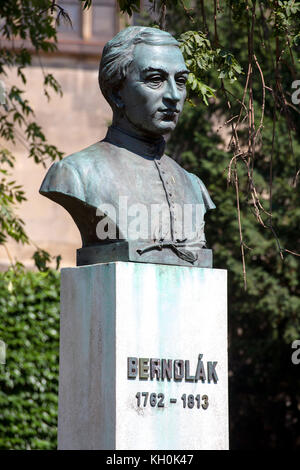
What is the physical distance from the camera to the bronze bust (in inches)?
271

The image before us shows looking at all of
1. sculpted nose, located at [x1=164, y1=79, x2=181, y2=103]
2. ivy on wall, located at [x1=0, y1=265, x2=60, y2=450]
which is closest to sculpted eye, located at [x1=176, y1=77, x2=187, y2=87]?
sculpted nose, located at [x1=164, y1=79, x2=181, y2=103]

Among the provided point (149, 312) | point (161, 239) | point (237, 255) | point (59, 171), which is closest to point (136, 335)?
point (149, 312)

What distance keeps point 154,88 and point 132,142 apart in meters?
0.41

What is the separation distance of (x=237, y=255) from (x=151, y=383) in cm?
669

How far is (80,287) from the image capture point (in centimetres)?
696

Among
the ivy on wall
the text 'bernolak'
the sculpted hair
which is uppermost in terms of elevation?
the sculpted hair

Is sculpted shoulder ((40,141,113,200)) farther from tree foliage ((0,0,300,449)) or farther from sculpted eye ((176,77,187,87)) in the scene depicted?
tree foliage ((0,0,300,449))

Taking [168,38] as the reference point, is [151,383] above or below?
below

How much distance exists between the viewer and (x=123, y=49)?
279 inches

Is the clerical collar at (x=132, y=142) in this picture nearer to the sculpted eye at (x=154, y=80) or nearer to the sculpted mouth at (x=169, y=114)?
the sculpted mouth at (x=169, y=114)

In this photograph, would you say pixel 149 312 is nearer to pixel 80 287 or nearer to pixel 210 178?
pixel 80 287

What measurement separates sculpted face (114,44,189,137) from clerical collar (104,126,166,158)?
13cm

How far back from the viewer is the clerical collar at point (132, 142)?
23.7ft

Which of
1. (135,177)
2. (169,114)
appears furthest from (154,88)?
(135,177)
